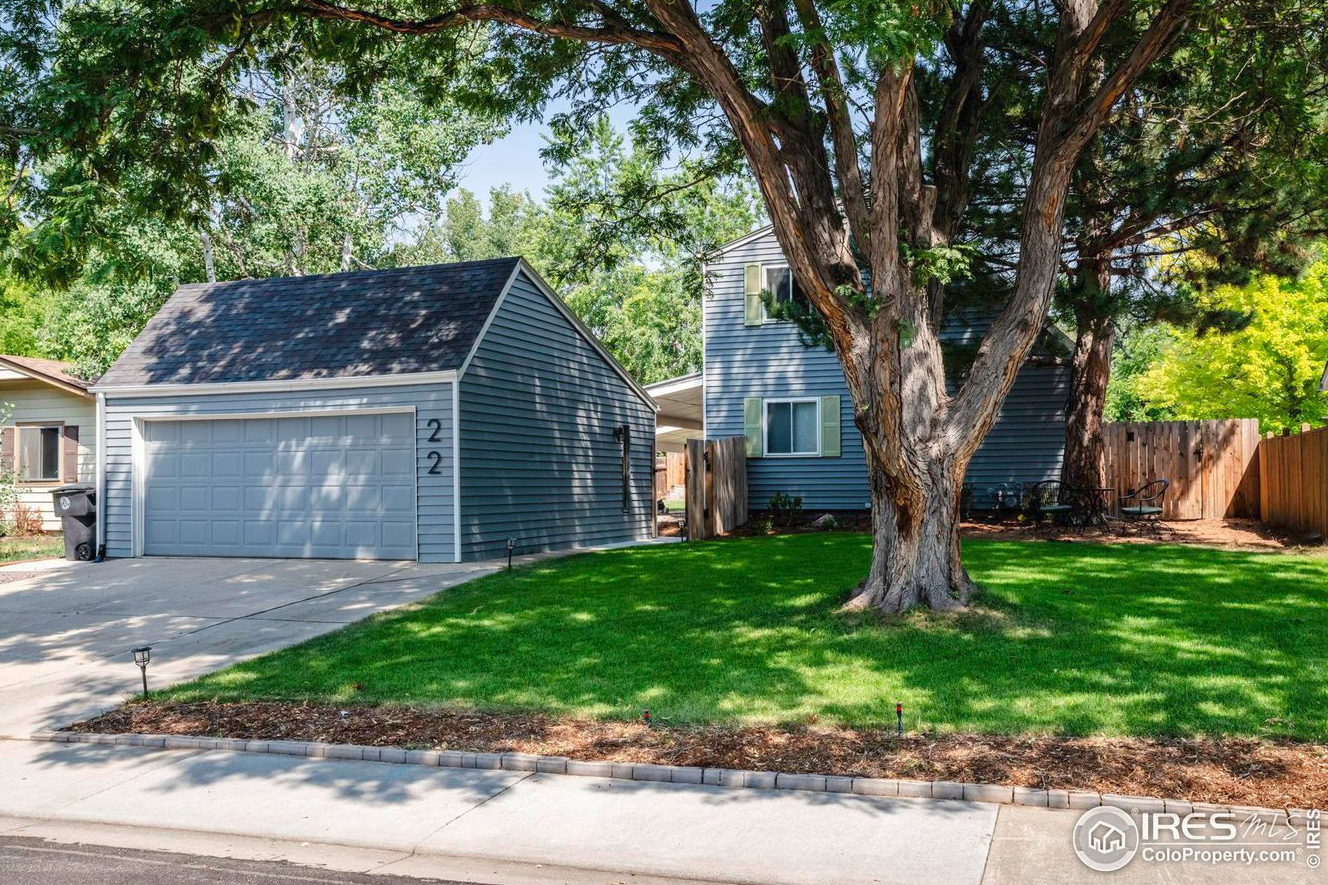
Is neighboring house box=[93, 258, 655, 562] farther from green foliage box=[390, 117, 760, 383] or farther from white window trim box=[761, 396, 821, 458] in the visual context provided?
green foliage box=[390, 117, 760, 383]

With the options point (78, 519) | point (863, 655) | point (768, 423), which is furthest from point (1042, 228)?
point (78, 519)

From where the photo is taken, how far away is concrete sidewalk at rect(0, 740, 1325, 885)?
4492 millimetres

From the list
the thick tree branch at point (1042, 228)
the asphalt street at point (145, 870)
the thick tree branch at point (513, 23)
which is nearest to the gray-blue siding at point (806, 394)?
the thick tree branch at point (513, 23)

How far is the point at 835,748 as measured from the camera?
19.9 ft

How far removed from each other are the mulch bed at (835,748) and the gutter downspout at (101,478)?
9.75m

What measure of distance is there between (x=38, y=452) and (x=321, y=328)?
31.5ft

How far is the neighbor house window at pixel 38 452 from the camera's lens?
21.2 m

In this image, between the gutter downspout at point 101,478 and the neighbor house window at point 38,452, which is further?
the neighbor house window at point 38,452

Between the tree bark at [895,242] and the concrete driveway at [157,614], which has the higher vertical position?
the tree bark at [895,242]

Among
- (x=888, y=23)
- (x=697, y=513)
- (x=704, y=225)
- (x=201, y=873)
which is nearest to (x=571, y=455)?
(x=697, y=513)

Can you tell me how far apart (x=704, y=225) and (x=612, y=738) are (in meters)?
33.5

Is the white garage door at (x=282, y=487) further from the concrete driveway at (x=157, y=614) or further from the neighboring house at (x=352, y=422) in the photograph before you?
the concrete driveway at (x=157, y=614)

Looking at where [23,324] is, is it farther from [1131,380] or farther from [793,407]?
[1131,380]

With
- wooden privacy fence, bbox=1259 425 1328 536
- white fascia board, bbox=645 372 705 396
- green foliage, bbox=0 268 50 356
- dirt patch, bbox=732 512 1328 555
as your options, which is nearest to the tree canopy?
wooden privacy fence, bbox=1259 425 1328 536
